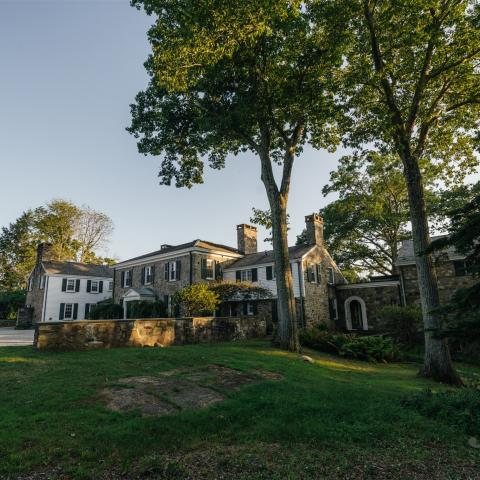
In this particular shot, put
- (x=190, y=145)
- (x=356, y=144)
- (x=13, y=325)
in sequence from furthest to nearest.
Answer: (x=13, y=325) < (x=190, y=145) < (x=356, y=144)

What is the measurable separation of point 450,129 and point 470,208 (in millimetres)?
12355

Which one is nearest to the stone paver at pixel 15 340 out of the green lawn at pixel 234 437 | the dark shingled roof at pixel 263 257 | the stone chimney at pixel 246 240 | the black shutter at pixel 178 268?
the green lawn at pixel 234 437

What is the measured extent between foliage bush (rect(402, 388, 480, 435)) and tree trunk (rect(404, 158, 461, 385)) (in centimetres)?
471

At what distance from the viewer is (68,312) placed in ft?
116

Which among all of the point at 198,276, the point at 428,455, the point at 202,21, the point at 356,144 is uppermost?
the point at 202,21

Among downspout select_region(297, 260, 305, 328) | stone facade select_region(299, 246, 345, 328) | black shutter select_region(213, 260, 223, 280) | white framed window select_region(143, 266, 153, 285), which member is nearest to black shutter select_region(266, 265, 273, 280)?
downspout select_region(297, 260, 305, 328)

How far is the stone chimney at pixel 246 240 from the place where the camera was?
32.3 m

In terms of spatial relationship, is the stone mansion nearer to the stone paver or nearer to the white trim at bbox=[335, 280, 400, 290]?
the white trim at bbox=[335, 280, 400, 290]

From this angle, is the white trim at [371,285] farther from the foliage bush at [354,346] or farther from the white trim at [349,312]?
the foliage bush at [354,346]

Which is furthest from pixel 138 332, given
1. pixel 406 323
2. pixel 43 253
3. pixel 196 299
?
pixel 43 253

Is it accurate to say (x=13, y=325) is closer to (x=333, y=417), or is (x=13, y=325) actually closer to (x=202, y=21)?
(x=202, y=21)

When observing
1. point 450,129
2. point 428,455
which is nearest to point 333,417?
point 428,455

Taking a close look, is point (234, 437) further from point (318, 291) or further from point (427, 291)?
point (318, 291)

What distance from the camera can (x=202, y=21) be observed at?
1209 cm
